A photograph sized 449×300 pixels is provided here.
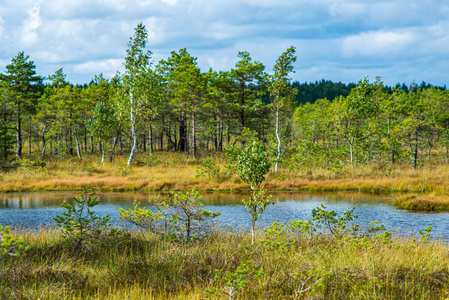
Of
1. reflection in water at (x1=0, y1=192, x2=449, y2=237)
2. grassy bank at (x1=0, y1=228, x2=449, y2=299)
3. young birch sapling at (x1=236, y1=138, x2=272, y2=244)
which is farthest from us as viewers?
reflection in water at (x1=0, y1=192, x2=449, y2=237)

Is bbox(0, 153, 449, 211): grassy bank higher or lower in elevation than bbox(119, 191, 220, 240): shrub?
lower

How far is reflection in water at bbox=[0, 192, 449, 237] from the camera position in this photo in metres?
15.6

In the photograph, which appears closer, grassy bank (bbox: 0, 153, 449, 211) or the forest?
grassy bank (bbox: 0, 153, 449, 211)

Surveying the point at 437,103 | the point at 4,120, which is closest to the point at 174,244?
the point at 4,120

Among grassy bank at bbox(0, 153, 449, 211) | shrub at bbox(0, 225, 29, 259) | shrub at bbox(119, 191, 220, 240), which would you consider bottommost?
grassy bank at bbox(0, 153, 449, 211)

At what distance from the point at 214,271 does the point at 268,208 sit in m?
13.5

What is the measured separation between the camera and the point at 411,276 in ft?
21.5

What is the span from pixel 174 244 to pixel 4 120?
4536 cm

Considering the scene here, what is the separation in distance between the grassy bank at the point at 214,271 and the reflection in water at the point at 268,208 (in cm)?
486

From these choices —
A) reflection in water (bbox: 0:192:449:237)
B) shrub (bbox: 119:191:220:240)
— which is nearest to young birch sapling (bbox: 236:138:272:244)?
shrub (bbox: 119:191:220:240)

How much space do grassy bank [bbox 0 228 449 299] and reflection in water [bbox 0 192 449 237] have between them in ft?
16.0

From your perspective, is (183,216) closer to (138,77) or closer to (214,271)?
(214,271)

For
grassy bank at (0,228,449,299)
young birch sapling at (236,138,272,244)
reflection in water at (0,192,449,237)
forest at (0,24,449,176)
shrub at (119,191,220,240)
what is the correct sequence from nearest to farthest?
1. grassy bank at (0,228,449,299)
2. shrub at (119,191,220,240)
3. young birch sapling at (236,138,272,244)
4. reflection in water at (0,192,449,237)
5. forest at (0,24,449,176)

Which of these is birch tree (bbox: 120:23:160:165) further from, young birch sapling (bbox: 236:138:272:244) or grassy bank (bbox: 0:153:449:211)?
young birch sapling (bbox: 236:138:272:244)
